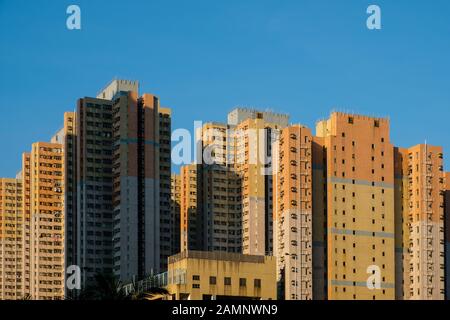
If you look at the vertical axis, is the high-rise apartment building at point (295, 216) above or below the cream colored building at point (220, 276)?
above

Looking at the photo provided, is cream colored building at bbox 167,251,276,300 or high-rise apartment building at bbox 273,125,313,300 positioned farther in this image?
high-rise apartment building at bbox 273,125,313,300

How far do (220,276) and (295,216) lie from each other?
36451 millimetres

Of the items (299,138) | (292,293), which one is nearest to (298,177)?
(299,138)

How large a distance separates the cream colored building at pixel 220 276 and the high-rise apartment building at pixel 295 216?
81.6 ft

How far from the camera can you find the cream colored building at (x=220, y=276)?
525 ft

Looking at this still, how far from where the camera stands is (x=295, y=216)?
643 ft

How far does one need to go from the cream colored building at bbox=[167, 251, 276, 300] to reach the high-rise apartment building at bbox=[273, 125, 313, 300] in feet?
81.6

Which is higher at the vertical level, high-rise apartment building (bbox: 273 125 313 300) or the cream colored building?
high-rise apartment building (bbox: 273 125 313 300)

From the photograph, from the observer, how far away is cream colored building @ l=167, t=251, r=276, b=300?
525 feet

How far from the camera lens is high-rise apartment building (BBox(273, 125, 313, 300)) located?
19325 centimetres
